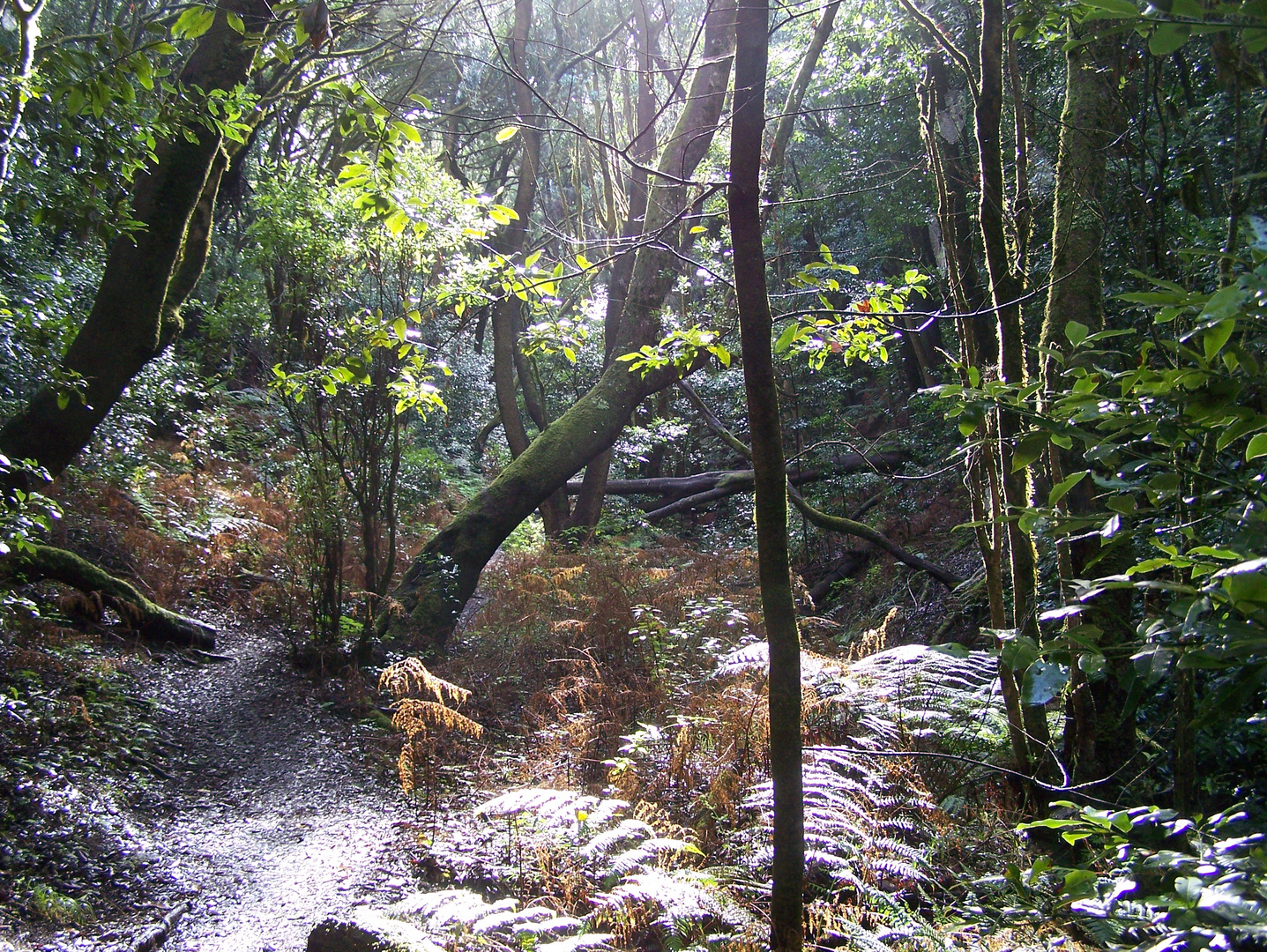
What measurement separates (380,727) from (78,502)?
4.25 meters

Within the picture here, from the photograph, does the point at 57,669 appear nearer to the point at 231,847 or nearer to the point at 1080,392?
the point at 231,847

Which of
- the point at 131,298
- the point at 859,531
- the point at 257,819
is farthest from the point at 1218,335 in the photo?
the point at 859,531

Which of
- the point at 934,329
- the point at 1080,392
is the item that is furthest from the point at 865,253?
the point at 1080,392

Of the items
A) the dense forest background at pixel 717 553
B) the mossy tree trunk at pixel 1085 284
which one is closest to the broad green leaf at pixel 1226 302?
the dense forest background at pixel 717 553

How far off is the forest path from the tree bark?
2209 millimetres

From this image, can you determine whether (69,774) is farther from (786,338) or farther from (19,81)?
(786,338)

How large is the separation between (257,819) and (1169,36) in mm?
5191

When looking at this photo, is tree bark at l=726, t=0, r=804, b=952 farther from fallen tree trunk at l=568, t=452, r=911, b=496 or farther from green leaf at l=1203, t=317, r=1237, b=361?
fallen tree trunk at l=568, t=452, r=911, b=496

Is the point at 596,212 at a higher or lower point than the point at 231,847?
higher

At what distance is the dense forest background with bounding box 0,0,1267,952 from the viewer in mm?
1537

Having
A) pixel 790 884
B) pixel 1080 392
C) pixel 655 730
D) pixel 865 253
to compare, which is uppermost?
pixel 865 253

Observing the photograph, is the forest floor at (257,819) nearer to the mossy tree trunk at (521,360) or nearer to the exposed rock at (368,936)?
the exposed rock at (368,936)

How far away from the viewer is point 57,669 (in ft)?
16.1

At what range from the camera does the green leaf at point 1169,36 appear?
1.05 metres
